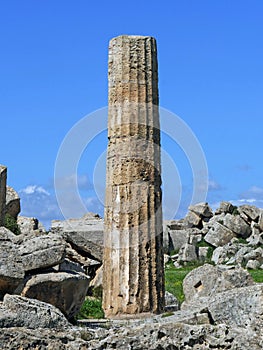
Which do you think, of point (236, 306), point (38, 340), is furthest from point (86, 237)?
point (38, 340)

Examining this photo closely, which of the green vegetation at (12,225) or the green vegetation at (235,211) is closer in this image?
the green vegetation at (12,225)

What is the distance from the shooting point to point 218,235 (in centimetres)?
3394

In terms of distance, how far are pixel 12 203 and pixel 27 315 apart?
1934 centimetres

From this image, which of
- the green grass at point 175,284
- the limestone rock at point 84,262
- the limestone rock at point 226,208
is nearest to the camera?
the green grass at point 175,284

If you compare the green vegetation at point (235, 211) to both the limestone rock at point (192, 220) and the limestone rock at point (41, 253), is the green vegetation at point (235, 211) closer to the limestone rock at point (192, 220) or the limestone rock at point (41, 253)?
the limestone rock at point (192, 220)

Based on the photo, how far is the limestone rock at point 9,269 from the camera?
397 inches

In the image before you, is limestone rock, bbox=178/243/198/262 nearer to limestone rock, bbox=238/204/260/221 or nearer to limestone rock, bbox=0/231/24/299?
limestone rock, bbox=238/204/260/221

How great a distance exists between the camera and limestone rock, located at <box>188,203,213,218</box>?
37.7 metres

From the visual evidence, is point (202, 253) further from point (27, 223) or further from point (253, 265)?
point (27, 223)

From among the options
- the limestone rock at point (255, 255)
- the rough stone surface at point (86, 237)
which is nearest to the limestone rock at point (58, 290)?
the rough stone surface at point (86, 237)

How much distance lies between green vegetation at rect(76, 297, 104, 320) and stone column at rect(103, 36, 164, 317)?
213 millimetres

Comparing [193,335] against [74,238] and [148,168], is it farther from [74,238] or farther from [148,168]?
[74,238]

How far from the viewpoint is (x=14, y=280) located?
1015 cm

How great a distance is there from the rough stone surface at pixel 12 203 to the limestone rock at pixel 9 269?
51.7 feet
